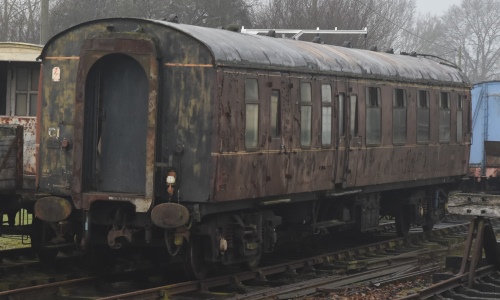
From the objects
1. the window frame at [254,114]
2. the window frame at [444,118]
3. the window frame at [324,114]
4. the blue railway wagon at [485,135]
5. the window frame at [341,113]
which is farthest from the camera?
the blue railway wagon at [485,135]

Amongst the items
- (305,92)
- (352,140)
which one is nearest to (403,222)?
(352,140)

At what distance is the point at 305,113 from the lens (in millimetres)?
15055

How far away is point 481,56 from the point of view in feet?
302

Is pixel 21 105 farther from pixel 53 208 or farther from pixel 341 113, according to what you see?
pixel 341 113

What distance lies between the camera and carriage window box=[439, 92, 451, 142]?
2045cm

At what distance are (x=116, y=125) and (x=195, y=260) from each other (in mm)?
2041

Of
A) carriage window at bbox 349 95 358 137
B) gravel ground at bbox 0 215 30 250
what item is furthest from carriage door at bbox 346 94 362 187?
gravel ground at bbox 0 215 30 250

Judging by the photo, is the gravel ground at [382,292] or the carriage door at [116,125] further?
the carriage door at [116,125]

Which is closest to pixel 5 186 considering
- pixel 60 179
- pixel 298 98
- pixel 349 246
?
pixel 60 179

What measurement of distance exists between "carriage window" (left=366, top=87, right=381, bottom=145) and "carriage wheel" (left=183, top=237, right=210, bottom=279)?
4704 millimetres

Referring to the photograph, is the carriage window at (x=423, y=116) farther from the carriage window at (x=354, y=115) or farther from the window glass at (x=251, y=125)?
the window glass at (x=251, y=125)

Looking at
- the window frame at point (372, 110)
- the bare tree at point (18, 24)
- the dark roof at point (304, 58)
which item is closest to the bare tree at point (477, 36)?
the bare tree at point (18, 24)

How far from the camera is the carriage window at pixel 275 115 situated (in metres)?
14.1

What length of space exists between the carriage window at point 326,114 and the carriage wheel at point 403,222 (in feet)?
15.0
